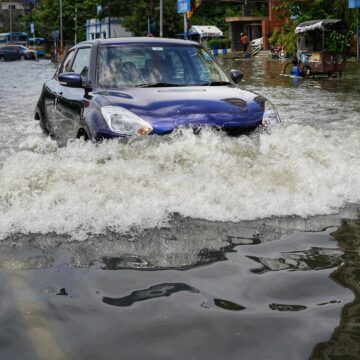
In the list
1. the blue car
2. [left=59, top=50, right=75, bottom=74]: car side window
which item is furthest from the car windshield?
[left=59, top=50, right=75, bottom=74]: car side window

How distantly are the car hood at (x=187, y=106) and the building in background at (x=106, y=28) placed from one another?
217 feet

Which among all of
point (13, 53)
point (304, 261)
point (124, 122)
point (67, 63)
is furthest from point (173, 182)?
point (13, 53)

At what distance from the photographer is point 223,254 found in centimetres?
423

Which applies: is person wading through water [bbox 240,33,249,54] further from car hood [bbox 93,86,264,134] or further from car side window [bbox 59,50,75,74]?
car hood [bbox 93,86,264,134]

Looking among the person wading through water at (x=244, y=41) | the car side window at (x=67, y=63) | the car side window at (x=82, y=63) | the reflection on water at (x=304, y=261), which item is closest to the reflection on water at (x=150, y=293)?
the reflection on water at (x=304, y=261)

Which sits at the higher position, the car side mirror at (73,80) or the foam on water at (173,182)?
the car side mirror at (73,80)

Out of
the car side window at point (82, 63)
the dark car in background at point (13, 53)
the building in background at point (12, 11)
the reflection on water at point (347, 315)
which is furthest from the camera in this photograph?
the building in background at point (12, 11)

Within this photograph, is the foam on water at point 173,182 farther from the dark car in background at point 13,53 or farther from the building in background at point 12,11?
the building in background at point 12,11

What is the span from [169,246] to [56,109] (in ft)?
13.9

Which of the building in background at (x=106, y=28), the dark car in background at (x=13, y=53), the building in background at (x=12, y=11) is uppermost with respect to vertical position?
the building in background at (x=12, y=11)

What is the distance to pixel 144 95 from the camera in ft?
21.7

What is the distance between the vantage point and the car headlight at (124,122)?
6.19m

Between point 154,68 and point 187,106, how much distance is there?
3.90 feet

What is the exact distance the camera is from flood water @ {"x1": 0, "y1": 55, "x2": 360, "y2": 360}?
3.03m
